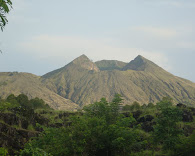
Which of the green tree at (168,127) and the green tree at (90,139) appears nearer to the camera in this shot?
the green tree at (90,139)

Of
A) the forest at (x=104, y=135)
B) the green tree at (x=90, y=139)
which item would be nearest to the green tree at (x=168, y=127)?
the forest at (x=104, y=135)

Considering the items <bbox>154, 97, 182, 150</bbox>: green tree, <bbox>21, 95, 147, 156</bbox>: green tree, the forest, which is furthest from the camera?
<bbox>154, 97, 182, 150</bbox>: green tree

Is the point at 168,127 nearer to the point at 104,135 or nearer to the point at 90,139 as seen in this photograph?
the point at 104,135

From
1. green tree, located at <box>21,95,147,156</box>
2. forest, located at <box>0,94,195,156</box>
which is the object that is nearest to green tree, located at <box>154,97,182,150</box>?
forest, located at <box>0,94,195,156</box>

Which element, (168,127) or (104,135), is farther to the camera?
(168,127)

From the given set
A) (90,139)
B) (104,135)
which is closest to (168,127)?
(104,135)

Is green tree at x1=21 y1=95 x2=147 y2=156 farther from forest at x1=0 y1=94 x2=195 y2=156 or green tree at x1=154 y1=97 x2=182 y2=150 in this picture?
green tree at x1=154 y1=97 x2=182 y2=150

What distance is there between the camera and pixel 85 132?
17422 millimetres

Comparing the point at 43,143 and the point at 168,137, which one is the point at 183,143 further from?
the point at 43,143

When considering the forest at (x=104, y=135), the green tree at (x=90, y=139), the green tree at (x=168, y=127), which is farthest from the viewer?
the green tree at (x=168, y=127)

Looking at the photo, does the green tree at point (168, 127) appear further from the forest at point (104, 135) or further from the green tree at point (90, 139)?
the green tree at point (90, 139)

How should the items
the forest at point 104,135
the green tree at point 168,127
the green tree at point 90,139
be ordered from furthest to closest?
the green tree at point 168,127, the forest at point 104,135, the green tree at point 90,139

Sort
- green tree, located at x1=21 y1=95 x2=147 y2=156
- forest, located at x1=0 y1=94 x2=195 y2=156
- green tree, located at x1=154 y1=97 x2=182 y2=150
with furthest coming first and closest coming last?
green tree, located at x1=154 y1=97 x2=182 y2=150 < forest, located at x1=0 y1=94 x2=195 y2=156 < green tree, located at x1=21 y1=95 x2=147 y2=156

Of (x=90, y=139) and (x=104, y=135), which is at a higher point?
(x=104, y=135)
